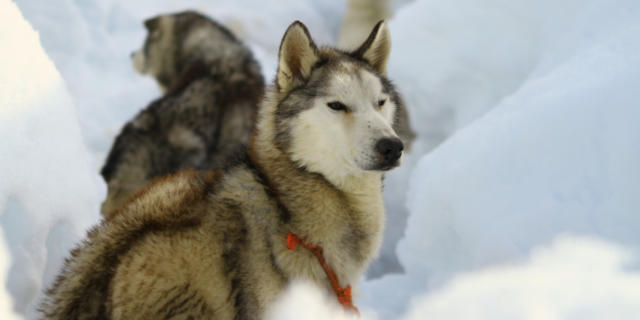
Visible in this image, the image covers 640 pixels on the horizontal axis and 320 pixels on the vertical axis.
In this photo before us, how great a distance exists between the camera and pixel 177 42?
17.5 ft

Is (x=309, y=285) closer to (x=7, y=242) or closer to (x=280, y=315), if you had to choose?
(x=280, y=315)

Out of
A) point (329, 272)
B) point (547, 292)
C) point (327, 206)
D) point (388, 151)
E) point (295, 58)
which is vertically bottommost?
point (547, 292)

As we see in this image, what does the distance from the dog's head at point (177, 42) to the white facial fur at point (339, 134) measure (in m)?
2.99

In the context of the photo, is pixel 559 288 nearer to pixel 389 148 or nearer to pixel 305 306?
pixel 389 148

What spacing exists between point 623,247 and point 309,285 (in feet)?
4.91

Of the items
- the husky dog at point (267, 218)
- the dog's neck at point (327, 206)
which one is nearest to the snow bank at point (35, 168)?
A: the husky dog at point (267, 218)

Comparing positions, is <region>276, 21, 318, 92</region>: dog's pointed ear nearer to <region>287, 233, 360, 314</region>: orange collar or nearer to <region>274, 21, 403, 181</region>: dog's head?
<region>274, 21, 403, 181</region>: dog's head

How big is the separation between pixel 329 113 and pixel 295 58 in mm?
335

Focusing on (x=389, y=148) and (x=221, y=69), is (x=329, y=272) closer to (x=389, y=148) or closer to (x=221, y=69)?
(x=389, y=148)

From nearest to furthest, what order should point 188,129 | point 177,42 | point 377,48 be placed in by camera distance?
point 377,48
point 188,129
point 177,42

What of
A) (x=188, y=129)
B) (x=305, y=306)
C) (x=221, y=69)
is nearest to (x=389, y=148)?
(x=305, y=306)

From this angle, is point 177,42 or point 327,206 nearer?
point 327,206

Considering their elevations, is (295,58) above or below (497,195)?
above

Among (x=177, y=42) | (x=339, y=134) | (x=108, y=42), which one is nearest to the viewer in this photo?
(x=339, y=134)
